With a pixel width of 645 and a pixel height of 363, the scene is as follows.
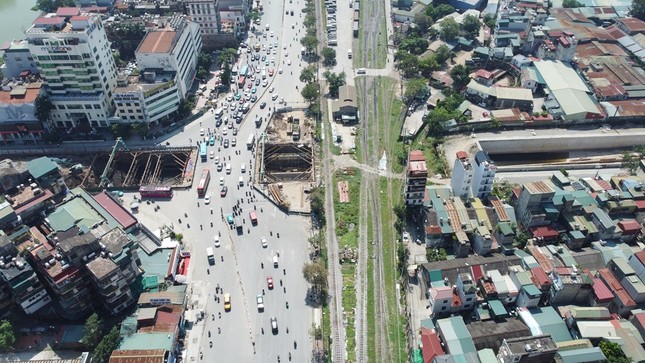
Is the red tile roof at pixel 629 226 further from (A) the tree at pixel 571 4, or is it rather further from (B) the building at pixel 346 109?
(A) the tree at pixel 571 4

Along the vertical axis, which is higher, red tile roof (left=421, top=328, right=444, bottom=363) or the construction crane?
the construction crane

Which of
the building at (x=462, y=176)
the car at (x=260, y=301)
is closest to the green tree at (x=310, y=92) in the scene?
the building at (x=462, y=176)

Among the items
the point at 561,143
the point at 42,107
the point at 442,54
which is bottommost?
the point at 561,143

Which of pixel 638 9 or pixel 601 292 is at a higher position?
pixel 638 9

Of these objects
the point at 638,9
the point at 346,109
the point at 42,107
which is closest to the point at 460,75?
the point at 346,109

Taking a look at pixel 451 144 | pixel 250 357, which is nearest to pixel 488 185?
pixel 451 144

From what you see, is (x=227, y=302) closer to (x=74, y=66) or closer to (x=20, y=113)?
(x=74, y=66)

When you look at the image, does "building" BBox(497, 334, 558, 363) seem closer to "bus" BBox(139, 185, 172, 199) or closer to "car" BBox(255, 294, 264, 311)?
"car" BBox(255, 294, 264, 311)

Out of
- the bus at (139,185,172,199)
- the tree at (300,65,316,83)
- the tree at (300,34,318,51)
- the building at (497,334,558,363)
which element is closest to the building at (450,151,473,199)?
the building at (497,334,558,363)
